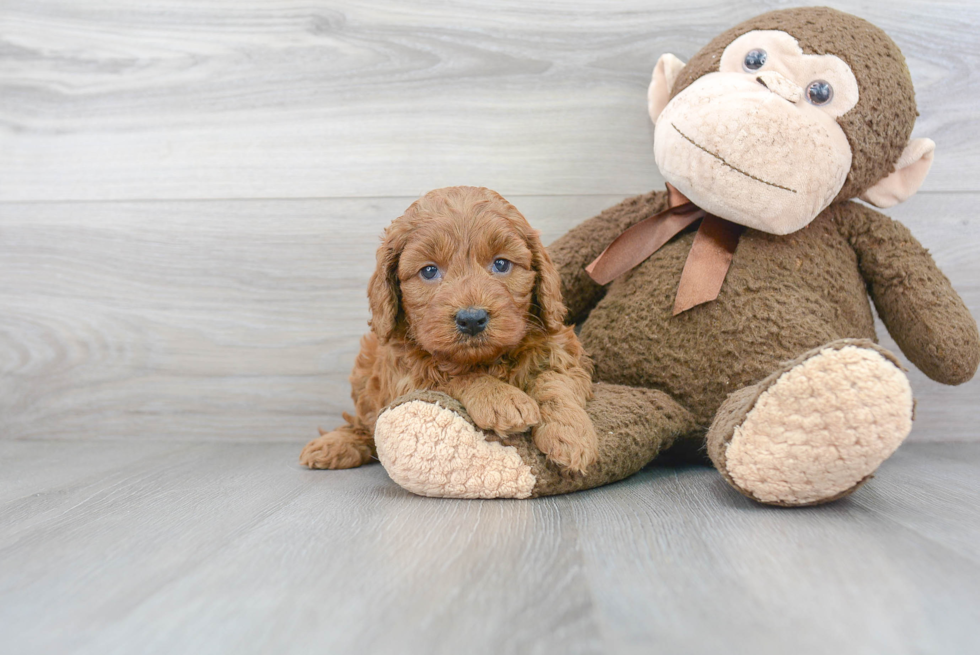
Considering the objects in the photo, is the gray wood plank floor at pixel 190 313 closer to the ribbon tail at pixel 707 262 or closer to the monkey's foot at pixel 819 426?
the ribbon tail at pixel 707 262

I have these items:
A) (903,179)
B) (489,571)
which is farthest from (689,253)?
(489,571)

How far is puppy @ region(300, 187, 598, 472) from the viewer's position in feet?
3.34

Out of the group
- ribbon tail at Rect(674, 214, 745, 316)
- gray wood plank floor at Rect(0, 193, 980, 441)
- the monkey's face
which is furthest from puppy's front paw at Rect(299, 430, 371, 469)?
the monkey's face

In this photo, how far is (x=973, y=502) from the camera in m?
1.04

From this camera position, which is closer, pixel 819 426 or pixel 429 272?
pixel 819 426

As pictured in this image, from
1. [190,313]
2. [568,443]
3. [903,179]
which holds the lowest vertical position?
[190,313]

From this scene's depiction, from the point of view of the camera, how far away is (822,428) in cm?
88

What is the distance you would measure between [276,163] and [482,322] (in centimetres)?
91

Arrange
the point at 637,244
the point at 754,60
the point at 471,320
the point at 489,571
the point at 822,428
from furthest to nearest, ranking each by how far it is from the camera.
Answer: the point at 637,244, the point at 754,60, the point at 471,320, the point at 822,428, the point at 489,571

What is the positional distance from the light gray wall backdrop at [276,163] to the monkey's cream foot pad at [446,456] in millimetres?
671

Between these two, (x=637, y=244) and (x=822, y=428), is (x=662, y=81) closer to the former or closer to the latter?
(x=637, y=244)

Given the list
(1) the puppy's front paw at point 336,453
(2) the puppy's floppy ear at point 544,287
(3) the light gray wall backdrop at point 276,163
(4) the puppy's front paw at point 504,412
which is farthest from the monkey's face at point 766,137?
(1) the puppy's front paw at point 336,453

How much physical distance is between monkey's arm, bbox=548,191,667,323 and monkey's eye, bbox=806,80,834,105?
33cm

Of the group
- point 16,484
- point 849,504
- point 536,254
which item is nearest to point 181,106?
point 16,484
